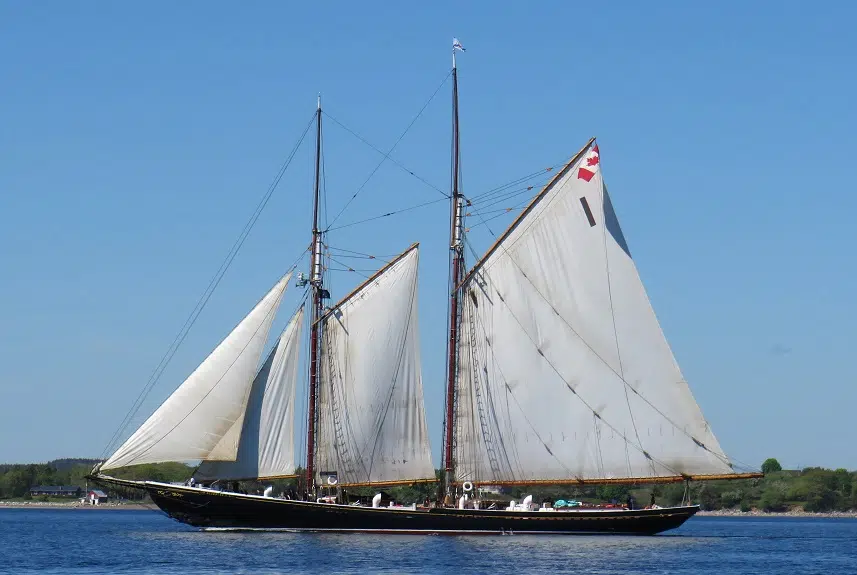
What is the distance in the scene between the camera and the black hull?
81.7 m

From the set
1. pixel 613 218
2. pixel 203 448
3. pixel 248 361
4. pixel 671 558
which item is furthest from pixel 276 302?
pixel 671 558

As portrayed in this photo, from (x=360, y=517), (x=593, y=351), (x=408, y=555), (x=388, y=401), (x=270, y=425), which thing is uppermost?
(x=593, y=351)

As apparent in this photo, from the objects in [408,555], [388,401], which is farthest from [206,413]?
[408,555]

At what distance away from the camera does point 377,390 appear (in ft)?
269

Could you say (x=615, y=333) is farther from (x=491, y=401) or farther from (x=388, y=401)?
(x=388, y=401)

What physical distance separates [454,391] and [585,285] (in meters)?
9.95

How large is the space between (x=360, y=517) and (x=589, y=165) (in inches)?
956

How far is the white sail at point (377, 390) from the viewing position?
269 feet

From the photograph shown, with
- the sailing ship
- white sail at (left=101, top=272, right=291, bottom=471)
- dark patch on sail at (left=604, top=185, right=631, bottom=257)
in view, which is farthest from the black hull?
dark patch on sail at (left=604, top=185, right=631, bottom=257)

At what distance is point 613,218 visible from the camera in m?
82.7

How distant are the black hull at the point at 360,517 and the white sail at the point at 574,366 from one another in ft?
8.09

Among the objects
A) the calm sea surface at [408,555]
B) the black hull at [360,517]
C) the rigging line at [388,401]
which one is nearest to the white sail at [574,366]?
the black hull at [360,517]

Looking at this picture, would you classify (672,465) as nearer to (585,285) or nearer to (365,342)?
(585,285)

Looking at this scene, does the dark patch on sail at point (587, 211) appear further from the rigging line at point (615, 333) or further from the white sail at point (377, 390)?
the white sail at point (377, 390)
